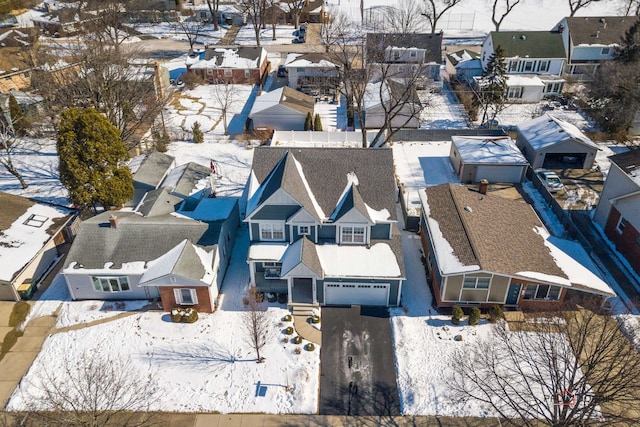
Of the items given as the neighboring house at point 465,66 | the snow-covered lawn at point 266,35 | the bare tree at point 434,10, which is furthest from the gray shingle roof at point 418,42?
the snow-covered lawn at point 266,35

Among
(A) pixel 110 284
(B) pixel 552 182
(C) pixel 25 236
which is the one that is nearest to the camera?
(A) pixel 110 284

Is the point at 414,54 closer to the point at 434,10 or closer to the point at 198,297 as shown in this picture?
the point at 434,10

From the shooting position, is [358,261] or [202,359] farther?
[358,261]

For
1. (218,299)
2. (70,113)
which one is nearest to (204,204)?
(218,299)

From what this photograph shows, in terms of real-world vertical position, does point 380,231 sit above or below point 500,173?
above

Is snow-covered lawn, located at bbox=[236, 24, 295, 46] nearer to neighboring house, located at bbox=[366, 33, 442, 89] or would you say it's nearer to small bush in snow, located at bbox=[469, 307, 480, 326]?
neighboring house, located at bbox=[366, 33, 442, 89]

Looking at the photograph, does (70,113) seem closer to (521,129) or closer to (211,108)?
(211,108)

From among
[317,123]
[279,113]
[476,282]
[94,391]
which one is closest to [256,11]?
[279,113]
